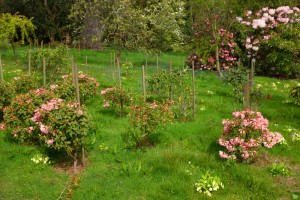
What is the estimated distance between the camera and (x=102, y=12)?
80.0 ft

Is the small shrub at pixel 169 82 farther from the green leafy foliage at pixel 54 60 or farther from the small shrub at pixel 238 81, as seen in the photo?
the green leafy foliage at pixel 54 60

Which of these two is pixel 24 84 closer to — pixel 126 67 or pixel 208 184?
pixel 126 67

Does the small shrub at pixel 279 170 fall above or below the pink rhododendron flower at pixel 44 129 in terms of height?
below

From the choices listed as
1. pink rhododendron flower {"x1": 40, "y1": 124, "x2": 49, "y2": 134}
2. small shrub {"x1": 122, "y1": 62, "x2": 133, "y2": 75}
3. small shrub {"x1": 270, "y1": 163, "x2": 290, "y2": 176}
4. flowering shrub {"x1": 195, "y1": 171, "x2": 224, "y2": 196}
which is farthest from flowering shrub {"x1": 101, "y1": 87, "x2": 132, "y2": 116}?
small shrub {"x1": 122, "y1": 62, "x2": 133, "y2": 75}

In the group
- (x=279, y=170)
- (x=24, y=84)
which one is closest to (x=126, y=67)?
(x=24, y=84)

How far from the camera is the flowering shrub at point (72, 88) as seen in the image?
11.7 m

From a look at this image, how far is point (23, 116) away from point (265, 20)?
17.3 m

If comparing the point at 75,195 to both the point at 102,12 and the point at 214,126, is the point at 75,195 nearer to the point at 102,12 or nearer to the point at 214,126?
the point at 214,126

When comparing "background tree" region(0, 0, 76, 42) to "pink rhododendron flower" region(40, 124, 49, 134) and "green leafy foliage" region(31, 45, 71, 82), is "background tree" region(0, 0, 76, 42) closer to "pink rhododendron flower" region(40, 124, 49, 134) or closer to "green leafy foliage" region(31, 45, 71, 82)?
"green leafy foliage" region(31, 45, 71, 82)

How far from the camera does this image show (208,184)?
754 cm

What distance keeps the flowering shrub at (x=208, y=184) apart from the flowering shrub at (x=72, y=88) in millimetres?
5335

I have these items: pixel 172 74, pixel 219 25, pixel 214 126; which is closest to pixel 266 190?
Answer: pixel 214 126

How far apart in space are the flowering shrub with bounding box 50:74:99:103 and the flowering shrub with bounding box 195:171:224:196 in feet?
17.5

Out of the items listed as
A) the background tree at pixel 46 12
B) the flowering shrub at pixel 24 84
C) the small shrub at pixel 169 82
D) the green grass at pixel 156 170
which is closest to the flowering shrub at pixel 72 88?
the flowering shrub at pixel 24 84
